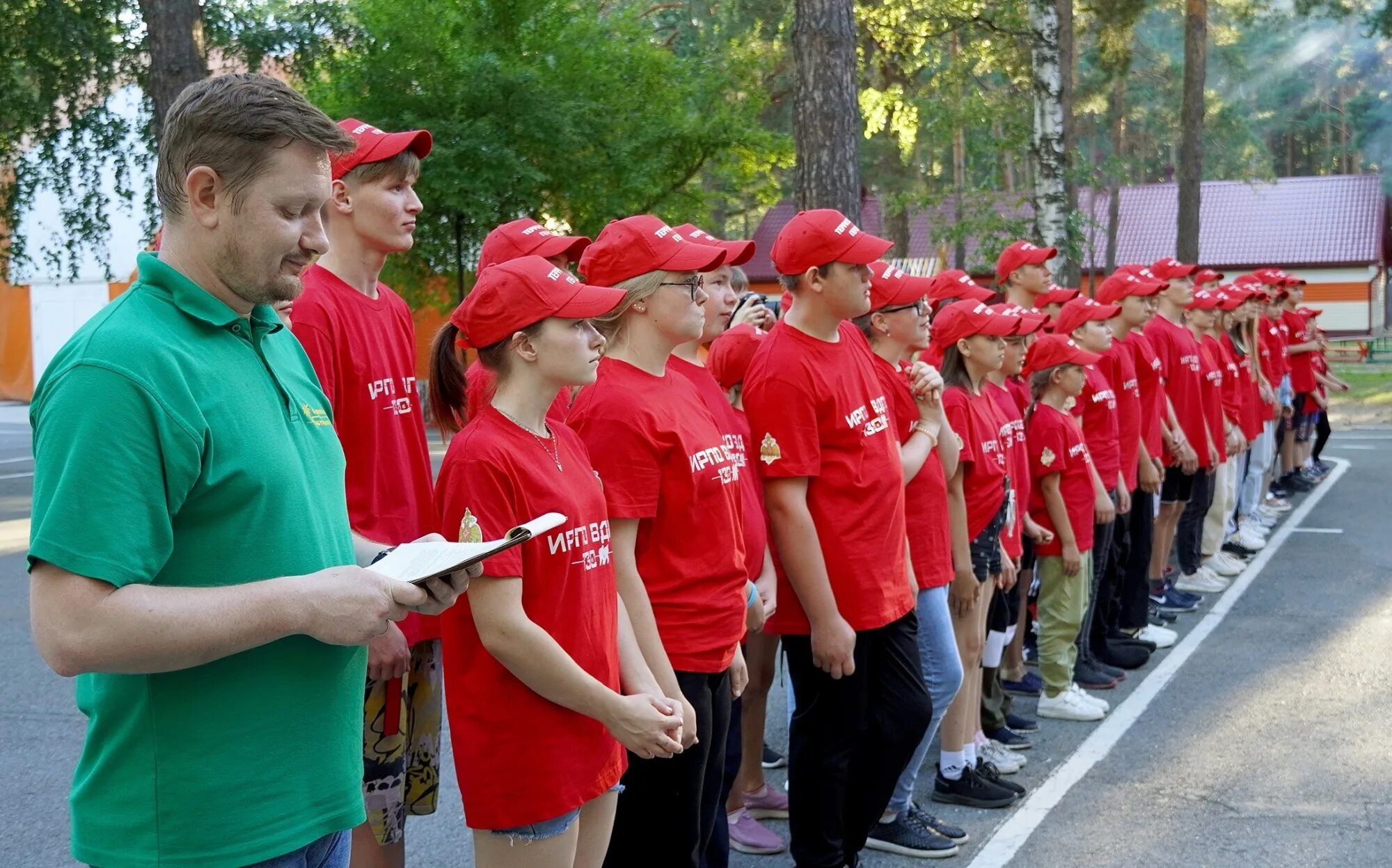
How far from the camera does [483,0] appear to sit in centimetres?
2017

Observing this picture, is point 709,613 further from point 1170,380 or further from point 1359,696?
point 1170,380

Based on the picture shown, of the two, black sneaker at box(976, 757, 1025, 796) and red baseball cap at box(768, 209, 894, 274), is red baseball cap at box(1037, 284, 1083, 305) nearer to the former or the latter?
black sneaker at box(976, 757, 1025, 796)

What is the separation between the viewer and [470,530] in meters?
3.00

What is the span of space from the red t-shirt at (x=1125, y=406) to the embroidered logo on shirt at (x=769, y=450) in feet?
13.9

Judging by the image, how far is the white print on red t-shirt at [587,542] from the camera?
3.06 metres

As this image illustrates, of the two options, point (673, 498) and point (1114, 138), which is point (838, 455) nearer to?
point (673, 498)

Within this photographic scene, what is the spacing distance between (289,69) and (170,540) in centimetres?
1802

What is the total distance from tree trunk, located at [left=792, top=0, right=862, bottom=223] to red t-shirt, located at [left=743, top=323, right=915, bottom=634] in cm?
429

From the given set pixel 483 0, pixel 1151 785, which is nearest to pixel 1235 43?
pixel 483 0

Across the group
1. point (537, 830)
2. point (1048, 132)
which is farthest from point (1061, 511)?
point (1048, 132)

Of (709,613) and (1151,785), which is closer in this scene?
(709,613)

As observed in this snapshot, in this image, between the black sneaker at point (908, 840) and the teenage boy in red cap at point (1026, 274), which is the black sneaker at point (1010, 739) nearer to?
the black sneaker at point (908, 840)

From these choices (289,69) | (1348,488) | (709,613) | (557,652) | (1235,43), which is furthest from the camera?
(1235,43)

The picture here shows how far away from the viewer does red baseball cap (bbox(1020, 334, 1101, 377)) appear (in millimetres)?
6820
